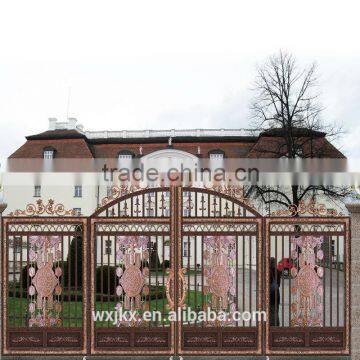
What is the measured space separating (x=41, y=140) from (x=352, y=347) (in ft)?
112

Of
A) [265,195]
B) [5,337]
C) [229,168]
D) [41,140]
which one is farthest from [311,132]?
[41,140]

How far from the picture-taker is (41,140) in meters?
40.1

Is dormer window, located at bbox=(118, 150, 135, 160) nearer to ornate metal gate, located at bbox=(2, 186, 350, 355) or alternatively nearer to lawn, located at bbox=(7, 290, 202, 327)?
lawn, located at bbox=(7, 290, 202, 327)

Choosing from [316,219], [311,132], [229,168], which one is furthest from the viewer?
[229,168]

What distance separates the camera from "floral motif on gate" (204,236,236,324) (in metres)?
9.05

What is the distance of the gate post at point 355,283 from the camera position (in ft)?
28.9

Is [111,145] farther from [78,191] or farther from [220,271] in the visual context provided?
[220,271]

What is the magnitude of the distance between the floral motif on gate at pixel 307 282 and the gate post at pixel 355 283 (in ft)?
1.54

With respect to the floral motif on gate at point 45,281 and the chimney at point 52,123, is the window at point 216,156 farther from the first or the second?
the floral motif on gate at point 45,281

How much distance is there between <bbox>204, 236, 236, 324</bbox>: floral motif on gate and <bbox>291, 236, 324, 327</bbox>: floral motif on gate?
3.22 feet

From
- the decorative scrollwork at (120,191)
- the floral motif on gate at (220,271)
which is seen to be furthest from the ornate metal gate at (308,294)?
the decorative scrollwork at (120,191)

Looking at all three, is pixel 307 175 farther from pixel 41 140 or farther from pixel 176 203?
pixel 41 140

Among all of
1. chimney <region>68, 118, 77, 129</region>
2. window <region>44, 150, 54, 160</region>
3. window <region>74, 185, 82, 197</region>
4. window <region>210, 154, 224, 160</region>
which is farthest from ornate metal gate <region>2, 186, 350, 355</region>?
chimney <region>68, 118, 77, 129</region>

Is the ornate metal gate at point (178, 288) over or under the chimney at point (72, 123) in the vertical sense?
under
